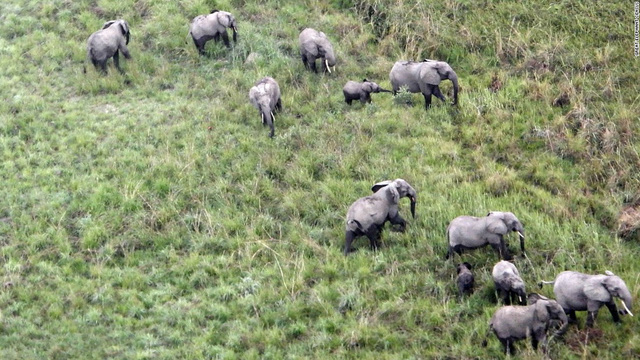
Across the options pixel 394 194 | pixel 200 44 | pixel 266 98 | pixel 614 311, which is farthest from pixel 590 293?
pixel 200 44

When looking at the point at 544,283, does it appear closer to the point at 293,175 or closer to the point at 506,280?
the point at 506,280

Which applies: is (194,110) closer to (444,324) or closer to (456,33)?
(456,33)

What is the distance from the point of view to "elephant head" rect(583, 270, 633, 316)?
30.9 feet

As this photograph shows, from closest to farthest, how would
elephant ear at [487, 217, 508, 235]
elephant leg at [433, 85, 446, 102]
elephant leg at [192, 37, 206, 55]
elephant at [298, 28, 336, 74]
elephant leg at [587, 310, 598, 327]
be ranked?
elephant leg at [587, 310, 598, 327] < elephant ear at [487, 217, 508, 235] < elephant leg at [433, 85, 446, 102] < elephant at [298, 28, 336, 74] < elephant leg at [192, 37, 206, 55]

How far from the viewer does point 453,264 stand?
11125 mm

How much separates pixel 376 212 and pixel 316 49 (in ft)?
19.2

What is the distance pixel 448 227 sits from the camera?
1141cm

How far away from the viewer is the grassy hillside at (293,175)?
1055cm

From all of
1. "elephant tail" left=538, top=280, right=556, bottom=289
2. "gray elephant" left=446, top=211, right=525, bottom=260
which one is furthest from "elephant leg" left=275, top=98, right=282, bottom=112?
"elephant tail" left=538, top=280, right=556, bottom=289

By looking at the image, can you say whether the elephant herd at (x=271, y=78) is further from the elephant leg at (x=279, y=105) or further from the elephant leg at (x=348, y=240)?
the elephant leg at (x=348, y=240)

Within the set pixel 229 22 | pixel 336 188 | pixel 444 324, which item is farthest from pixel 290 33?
pixel 444 324

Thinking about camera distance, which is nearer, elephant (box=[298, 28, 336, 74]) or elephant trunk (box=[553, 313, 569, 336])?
elephant trunk (box=[553, 313, 569, 336])

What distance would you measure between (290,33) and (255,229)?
711 cm

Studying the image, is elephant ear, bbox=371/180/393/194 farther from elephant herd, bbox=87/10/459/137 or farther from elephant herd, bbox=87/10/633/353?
elephant herd, bbox=87/10/459/137
